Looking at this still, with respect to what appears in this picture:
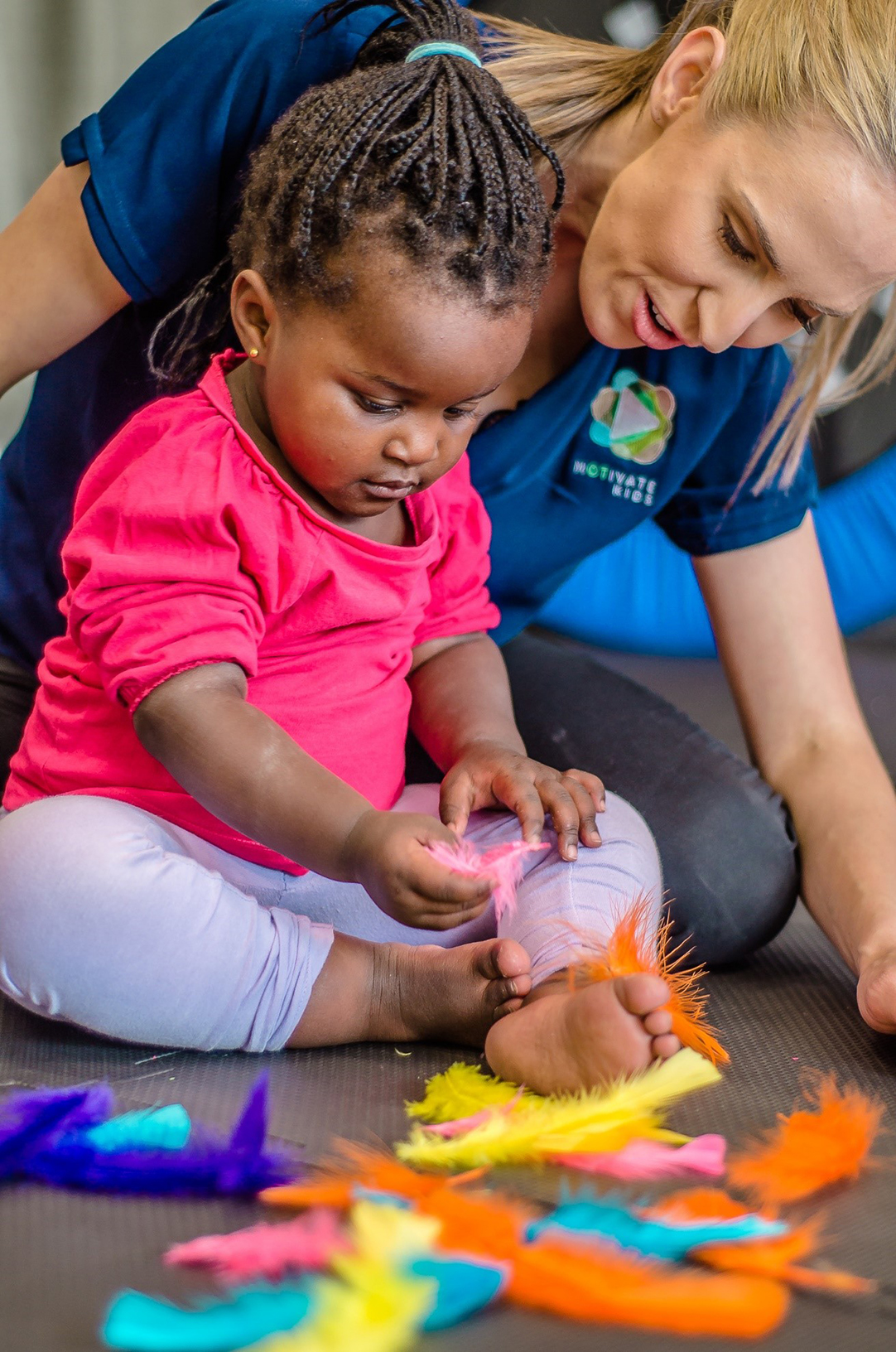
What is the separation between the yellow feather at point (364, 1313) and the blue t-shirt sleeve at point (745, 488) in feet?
3.11

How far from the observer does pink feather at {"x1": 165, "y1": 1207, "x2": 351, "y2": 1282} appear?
609mm

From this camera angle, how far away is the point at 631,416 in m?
1.31

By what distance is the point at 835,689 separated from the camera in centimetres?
135

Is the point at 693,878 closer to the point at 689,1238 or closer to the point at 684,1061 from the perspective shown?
the point at 684,1061

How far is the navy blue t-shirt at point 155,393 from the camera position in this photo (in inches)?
43.3

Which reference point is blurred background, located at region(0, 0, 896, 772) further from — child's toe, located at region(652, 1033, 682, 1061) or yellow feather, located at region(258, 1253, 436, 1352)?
yellow feather, located at region(258, 1253, 436, 1352)

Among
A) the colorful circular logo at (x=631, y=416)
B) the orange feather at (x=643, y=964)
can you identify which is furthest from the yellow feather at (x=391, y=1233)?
the colorful circular logo at (x=631, y=416)

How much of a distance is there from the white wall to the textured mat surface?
63.6 inches

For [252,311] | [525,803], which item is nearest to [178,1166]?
[525,803]

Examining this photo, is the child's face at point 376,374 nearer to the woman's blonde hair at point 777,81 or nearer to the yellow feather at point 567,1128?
the woman's blonde hair at point 777,81

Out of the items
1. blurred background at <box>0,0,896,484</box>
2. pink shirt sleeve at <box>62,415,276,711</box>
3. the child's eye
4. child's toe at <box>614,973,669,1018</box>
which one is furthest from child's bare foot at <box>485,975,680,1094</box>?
blurred background at <box>0,0,896,484</box>

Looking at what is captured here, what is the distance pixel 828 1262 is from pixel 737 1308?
0.29 ft

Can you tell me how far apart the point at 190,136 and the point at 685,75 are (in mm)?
431

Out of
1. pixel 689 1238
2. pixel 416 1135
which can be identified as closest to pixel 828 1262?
pixel 689 1238
